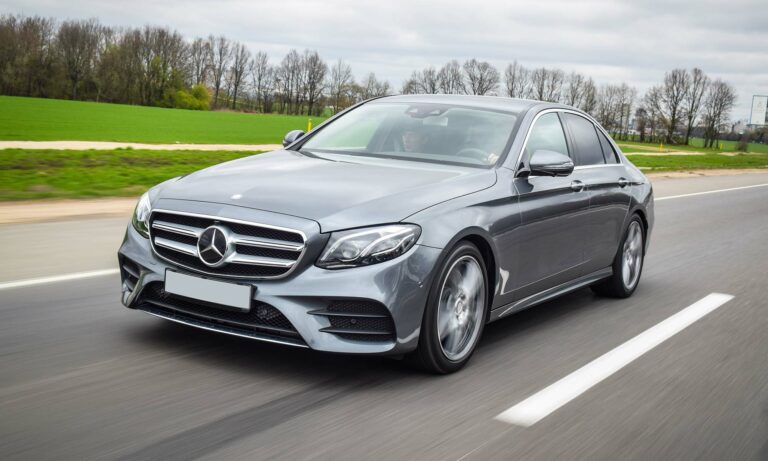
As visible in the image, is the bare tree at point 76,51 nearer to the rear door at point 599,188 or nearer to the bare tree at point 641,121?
the bare tree at point 641,121

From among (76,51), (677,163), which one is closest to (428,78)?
(76,51)

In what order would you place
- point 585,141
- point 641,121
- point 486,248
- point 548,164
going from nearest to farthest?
point 486,248 → point 548,164 → point 585,141 → point 641,121

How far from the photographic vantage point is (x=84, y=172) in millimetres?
15305

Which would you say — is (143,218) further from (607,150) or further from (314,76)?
(314,76)

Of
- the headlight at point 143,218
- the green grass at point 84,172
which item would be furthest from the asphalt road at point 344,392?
the green grass at point 84,172

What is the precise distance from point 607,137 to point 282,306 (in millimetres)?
4091

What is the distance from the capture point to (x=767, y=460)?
374 cm

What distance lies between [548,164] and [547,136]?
2.43 feet

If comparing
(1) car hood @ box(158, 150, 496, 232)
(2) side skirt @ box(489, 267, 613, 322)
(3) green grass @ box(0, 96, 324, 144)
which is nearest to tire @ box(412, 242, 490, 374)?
(2) side skirt @ box(489, 267, 613, 322)

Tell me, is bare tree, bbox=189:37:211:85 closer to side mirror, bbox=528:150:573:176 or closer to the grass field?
the grass field

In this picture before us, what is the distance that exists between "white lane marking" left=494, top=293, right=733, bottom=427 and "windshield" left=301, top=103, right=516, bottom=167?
4.52ft

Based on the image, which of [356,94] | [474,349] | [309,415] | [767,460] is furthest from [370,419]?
[356,94]

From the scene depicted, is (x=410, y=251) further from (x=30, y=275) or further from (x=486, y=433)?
(x=30, y=275)

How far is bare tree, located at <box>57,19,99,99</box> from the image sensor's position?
101688 mm
